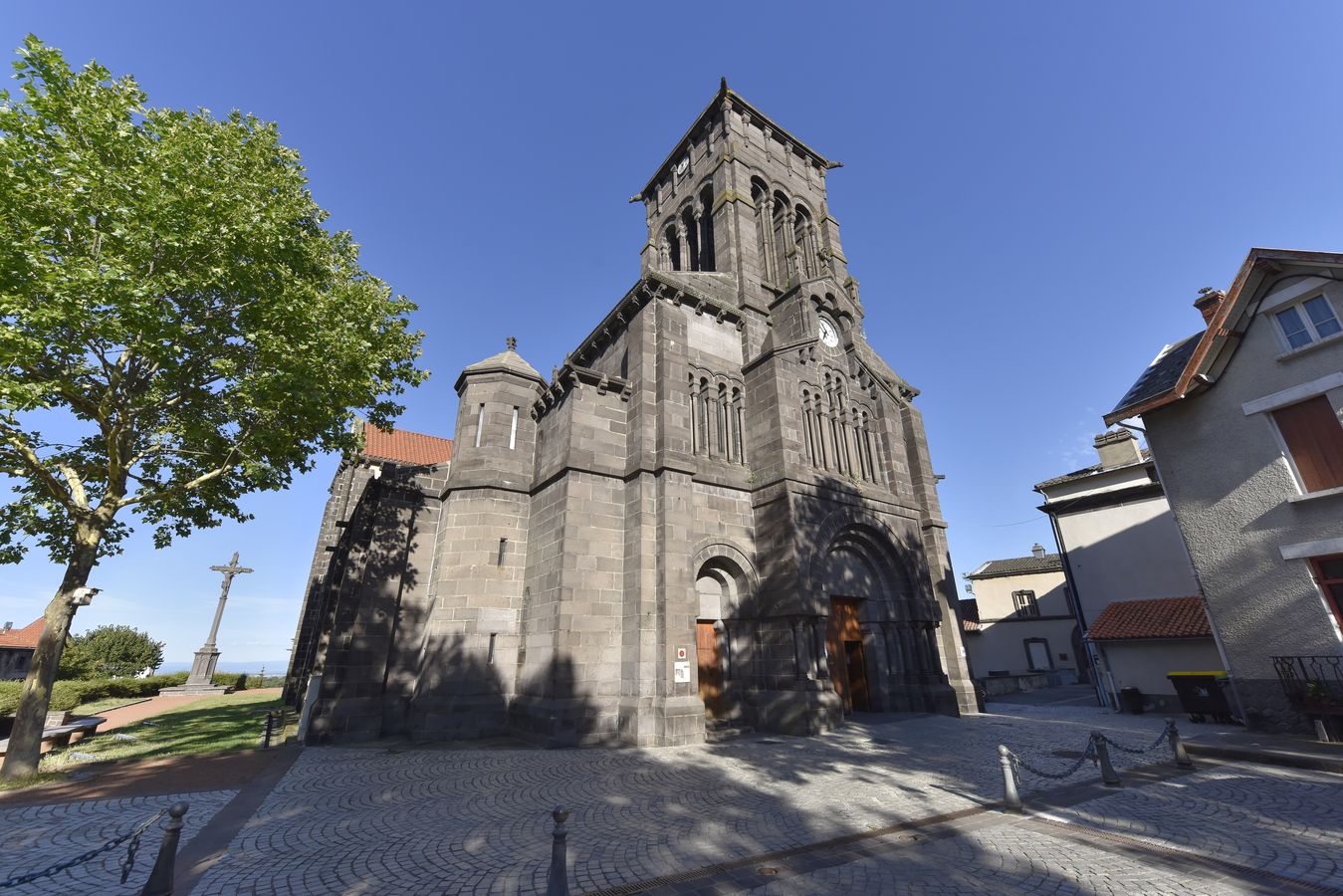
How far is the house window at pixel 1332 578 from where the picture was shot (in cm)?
1046

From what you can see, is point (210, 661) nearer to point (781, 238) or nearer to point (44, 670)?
point (44, 670)

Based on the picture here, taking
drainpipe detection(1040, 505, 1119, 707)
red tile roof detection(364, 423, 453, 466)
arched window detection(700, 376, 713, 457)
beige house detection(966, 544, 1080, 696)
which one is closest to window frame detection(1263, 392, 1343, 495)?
drainpipe detection(1040, 505, 1119, 707)

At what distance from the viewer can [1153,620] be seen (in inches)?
686

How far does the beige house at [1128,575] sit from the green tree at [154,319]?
24.1 meters

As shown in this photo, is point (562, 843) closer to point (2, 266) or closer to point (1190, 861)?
point (1190, 861)

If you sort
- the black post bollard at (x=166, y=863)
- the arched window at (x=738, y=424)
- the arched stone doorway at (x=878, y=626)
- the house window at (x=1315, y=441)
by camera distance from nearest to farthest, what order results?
the black post bollard at (x=166, y=863) < the house window at (x=1315, y=441) < the arched stone doorway at (x=878, y=626) < the arched window at (x=738, y=424)

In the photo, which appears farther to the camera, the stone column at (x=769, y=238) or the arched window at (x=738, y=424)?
the stone column at (x=769, y=238)

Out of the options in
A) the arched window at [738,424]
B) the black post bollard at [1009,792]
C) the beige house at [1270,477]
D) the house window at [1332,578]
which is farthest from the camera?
the arched window at [738,424]

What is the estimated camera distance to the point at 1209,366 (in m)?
12.4

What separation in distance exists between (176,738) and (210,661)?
25142 mm

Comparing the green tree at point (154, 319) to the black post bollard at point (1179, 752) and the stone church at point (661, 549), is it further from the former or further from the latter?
the black post bollard at point (1179, 752)

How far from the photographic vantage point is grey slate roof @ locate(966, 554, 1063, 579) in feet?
112

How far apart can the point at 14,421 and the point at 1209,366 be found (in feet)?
83.6

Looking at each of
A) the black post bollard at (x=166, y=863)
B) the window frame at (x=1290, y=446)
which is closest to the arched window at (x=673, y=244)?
the window frame at (x=1290, y=446)
